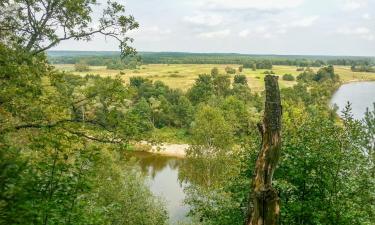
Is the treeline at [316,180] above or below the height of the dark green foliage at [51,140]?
below

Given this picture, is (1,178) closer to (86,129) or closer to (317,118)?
(86,129)

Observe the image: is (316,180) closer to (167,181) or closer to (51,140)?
(51,140)

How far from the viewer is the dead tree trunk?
291 inches

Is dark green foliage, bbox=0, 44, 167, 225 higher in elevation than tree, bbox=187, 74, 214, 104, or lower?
higher

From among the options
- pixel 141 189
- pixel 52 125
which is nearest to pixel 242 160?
pixel 52 125

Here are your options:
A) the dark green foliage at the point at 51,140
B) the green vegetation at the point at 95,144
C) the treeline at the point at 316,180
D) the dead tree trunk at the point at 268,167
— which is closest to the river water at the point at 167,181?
the treeline at the point at 316,180

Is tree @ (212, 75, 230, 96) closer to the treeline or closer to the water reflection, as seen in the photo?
the water reflection


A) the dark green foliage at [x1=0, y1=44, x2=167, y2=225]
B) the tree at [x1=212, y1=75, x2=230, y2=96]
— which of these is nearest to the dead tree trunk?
the dark green foliage at [x1=0, y1=44, x2=167, y2=225]

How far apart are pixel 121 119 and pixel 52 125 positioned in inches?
70.0

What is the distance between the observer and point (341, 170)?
1179 centimetres

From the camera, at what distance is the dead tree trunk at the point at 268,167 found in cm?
738

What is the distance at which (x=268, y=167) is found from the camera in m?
7.57

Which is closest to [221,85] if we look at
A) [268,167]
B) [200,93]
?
[200,93]

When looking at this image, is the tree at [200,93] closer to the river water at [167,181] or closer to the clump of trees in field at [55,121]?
the river water at [167,181]
